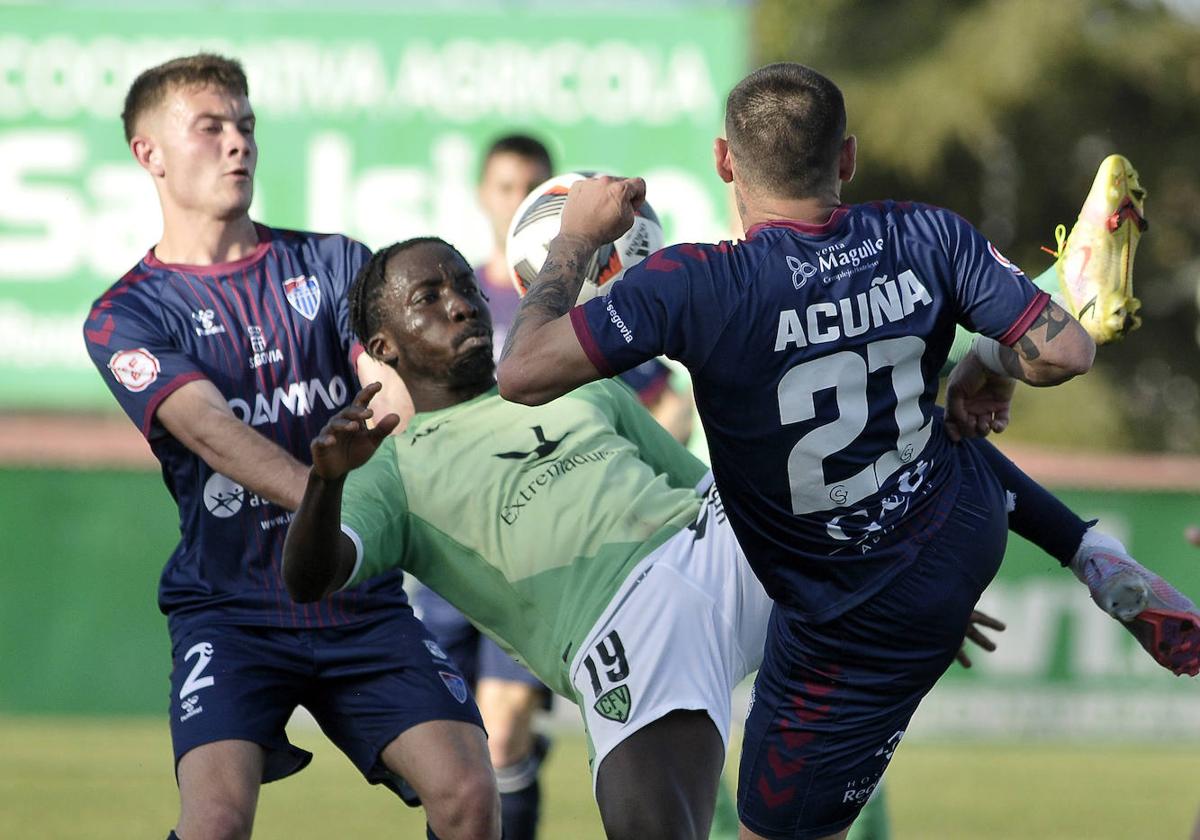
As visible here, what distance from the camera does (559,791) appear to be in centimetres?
815

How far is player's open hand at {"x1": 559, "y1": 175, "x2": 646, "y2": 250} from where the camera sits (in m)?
3.76

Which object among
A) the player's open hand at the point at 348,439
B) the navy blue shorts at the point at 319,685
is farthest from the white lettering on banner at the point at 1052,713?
the player's open hand at the point at 348,439

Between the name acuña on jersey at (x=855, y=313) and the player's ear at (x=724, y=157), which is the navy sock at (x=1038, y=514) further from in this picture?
the player's ear at (x=724, y=157)

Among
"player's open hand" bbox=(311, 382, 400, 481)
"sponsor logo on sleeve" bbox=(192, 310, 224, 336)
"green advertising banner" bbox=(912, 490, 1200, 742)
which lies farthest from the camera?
"green advertising banner" bbox=(912, 490, 1200, 742)

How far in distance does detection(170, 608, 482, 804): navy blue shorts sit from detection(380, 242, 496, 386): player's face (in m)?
0.73

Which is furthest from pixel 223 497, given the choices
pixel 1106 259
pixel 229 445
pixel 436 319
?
pixel 1106 259

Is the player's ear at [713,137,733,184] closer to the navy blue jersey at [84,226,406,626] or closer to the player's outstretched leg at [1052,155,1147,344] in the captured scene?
the player's outstretched leg at [1052,155,1147,344]

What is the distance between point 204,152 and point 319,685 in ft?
5.02

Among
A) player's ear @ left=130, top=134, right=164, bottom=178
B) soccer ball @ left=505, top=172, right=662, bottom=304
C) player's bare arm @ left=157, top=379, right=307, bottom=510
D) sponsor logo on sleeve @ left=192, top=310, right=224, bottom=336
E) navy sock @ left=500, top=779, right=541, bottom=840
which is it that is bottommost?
navy sock @ left=500, top=779, right=541, bottom=840

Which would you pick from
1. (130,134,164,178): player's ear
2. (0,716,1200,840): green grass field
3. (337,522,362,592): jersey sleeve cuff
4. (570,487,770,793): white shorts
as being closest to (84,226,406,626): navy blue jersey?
(130,134,164,178): player's ear

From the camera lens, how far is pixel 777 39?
2322cm

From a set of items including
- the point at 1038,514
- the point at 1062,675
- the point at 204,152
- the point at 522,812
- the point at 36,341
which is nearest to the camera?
the point at 1038,514

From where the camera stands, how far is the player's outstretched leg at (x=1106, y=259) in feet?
12.8

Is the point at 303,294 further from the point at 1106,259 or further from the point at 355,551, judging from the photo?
the point at 1106,259
